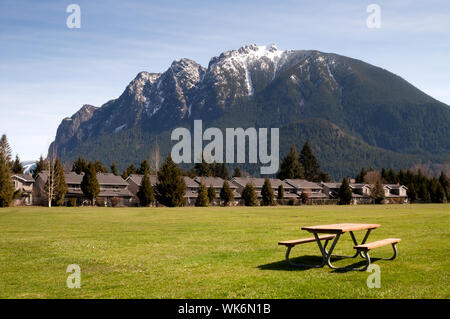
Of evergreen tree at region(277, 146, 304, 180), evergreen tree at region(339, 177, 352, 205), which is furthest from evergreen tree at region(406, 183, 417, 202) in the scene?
evergreen tree at region(277, 146, 304, 180)

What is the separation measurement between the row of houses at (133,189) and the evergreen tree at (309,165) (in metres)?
15.7

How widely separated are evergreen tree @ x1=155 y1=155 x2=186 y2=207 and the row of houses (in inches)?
300

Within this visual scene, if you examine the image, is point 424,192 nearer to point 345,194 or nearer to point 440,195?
point 440,195

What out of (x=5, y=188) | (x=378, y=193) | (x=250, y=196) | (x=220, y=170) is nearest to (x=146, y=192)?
(x=250, y=196)

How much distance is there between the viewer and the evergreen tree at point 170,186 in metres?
89.2

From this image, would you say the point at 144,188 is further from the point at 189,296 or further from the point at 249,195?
the point at 189,296

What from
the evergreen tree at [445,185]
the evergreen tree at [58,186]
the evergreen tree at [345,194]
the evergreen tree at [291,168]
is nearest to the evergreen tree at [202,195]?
the evergreen tree at [58,186]

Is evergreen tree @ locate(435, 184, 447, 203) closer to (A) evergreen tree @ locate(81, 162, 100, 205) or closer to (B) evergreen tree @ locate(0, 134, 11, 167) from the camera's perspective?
(A) evergreen tree @ locate(81, 162, 100, 205)

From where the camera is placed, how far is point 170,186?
89.2 m

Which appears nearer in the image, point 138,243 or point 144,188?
point 138,243

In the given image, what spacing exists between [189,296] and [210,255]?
607cm

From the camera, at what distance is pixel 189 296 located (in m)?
9.64

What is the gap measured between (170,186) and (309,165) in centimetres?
8606
